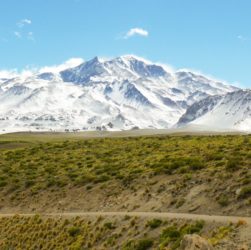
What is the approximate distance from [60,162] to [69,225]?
103 ft

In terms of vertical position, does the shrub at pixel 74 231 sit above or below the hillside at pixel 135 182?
below

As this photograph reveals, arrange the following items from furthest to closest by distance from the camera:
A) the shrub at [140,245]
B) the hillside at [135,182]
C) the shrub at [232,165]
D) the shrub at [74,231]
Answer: the shrub at [232,165] < the hillside at [135,182] < the shrub at [74,231] < the shrub at [140,245]

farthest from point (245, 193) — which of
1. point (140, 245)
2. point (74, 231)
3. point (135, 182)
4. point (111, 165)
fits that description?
point (111, 165)

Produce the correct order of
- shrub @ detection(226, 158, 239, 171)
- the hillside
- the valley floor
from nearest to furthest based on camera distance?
1. the valley floor
2. the hillside
3. shrub @ detection(226, 158, 239, 171)

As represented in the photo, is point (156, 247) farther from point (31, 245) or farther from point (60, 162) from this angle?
point (60, 162)

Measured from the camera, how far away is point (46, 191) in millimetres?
56844

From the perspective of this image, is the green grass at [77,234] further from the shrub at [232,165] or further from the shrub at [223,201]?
the shrub at [232,165]

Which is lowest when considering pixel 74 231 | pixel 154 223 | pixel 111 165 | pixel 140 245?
pixel 74 231

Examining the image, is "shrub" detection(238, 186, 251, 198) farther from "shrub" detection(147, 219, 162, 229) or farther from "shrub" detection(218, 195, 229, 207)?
"shrub" detection(147, 219, 162, 229)

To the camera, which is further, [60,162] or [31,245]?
[60,162]

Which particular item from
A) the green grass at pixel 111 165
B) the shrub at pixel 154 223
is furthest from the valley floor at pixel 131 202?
the green grass at pixel 111 165

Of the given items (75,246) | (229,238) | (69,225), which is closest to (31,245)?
(69,225)

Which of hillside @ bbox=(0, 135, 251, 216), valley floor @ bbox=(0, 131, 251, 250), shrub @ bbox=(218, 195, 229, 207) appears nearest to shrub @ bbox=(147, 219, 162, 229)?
valley floor @ bbox=(0, 131, 251, 250)

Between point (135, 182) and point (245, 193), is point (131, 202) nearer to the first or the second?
point (135, 182)
